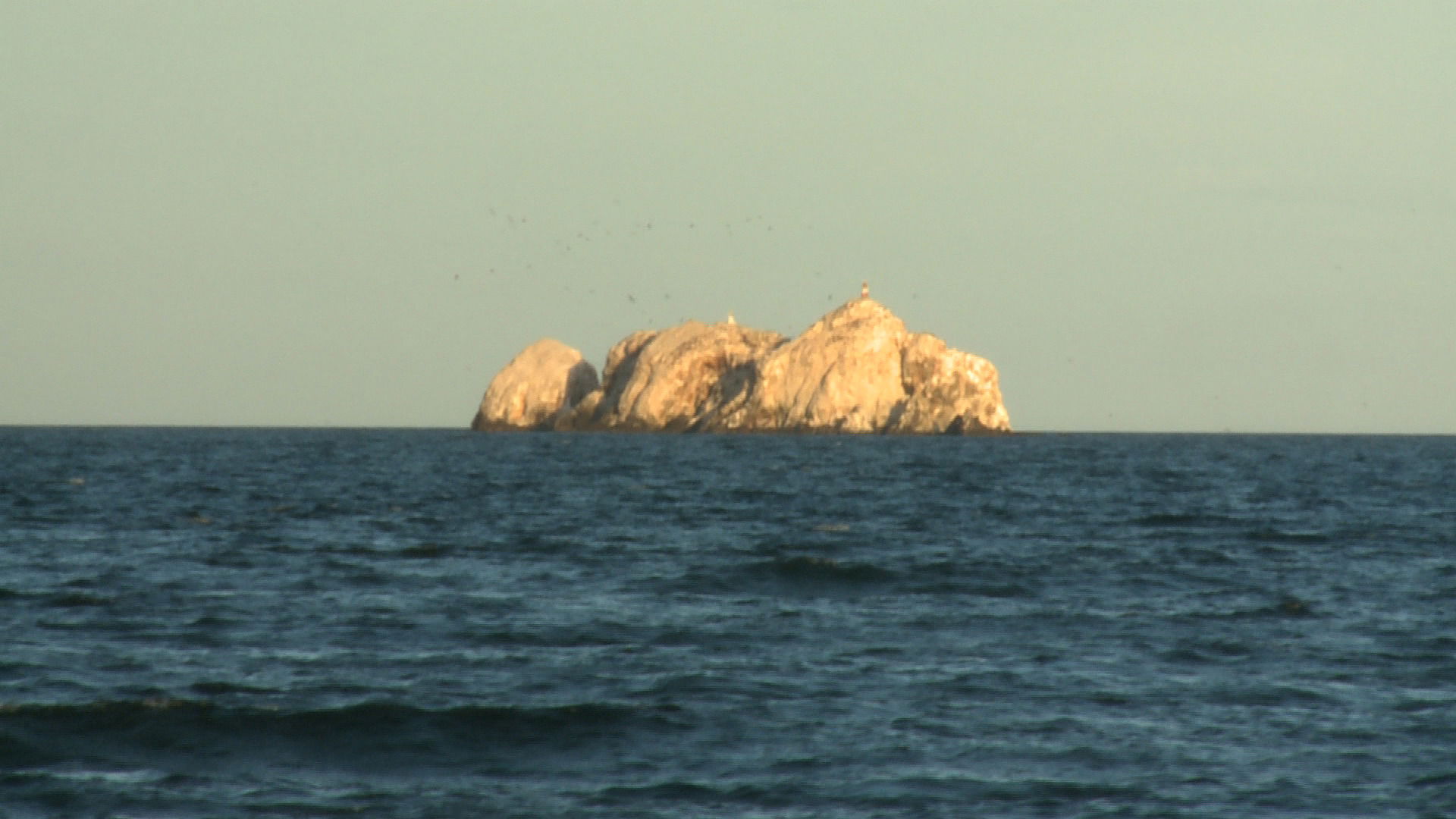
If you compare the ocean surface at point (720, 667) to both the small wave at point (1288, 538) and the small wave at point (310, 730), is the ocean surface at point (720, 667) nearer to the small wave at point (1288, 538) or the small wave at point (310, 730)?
the small wave at point (310, 730)

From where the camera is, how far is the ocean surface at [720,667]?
1538 centimetres

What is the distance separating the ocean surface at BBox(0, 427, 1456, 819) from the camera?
50.4ft

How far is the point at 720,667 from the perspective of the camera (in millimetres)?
21109

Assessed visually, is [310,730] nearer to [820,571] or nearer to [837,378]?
[820,571]

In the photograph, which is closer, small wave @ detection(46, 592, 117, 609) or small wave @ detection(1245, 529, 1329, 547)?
small wave @ detection(46, 592, 117, 609)

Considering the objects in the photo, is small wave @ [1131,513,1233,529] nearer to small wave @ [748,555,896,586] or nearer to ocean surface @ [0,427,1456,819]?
ocean surface @ [0,427,1456,819]

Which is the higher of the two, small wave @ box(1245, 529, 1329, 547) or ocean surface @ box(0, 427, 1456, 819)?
small wave @ box(1245, 529, 1329, 547)

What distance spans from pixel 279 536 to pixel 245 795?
2449cm

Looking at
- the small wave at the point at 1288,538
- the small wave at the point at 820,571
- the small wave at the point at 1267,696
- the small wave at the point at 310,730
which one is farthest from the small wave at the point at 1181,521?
the small wave at the point at 310,730

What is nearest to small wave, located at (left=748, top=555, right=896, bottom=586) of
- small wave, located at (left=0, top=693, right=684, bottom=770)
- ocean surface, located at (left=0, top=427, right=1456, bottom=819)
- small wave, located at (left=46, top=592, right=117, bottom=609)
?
ocean surface, located at (left=0, top=427, right=1456, bottom=819)

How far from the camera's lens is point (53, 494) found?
54406 millimetres

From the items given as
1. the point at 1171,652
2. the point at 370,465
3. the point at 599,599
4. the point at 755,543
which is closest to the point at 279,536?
the point at 755,543

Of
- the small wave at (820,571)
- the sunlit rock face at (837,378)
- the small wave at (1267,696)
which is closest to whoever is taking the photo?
the small wave at (1267,696)

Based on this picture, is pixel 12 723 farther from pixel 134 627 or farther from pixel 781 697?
pixel 781 697
